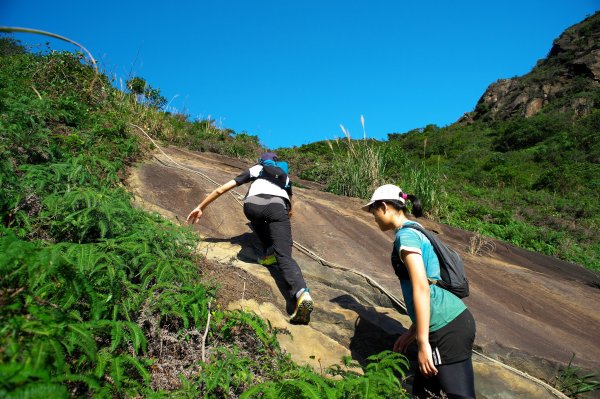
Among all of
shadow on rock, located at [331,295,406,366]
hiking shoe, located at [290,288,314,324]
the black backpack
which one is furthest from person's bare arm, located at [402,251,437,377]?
hiking shoe, located at [290,288,314,324]

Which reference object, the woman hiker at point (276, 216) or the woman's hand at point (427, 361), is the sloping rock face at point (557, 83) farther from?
the woman's hand at point (427, 361)

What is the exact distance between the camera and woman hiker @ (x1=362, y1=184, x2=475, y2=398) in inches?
87.8

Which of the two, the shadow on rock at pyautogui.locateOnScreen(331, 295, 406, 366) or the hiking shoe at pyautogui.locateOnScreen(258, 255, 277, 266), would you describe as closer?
the shadow on rock at pyautogui.locateOnScreen(331, 295, 406, 366)

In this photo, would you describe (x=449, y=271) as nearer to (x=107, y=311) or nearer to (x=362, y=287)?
(x=362, y=287)

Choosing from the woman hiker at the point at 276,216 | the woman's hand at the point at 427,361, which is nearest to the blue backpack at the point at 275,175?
the woman hiker at the point at 276,216

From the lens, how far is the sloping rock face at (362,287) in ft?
10.9

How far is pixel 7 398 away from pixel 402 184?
7764mm

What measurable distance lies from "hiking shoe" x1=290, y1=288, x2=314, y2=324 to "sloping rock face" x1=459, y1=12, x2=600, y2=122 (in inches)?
1182

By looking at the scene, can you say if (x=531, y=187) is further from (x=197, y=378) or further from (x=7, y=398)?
(x=7, y=398)

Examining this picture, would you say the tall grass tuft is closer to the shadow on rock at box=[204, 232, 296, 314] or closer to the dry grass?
the dry grass

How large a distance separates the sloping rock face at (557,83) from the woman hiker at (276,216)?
97.0 ft

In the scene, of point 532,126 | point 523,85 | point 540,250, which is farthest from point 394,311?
point 523,85

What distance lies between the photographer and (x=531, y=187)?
15.0m

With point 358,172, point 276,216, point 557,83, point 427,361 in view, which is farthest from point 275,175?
point 557,83
